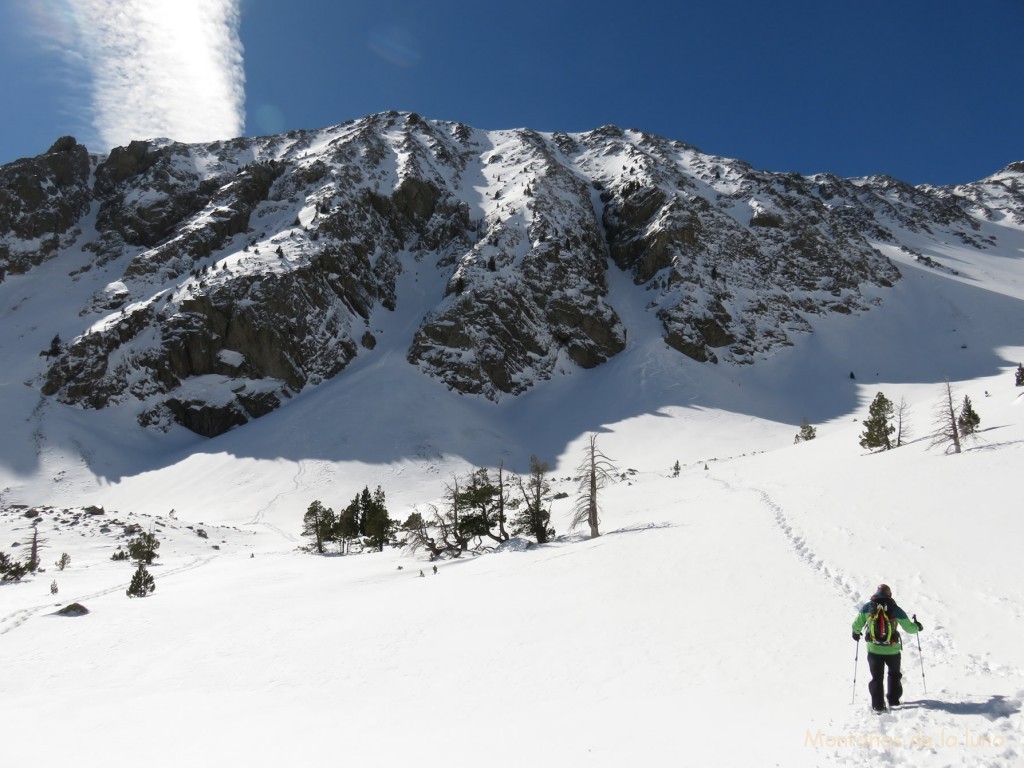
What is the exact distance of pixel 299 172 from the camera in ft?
459

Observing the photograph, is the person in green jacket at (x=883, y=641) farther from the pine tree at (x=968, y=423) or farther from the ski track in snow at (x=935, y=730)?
the pine tree at (x=968, y=423)

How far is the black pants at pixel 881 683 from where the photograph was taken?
803 cm

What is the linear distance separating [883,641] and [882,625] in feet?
0.75

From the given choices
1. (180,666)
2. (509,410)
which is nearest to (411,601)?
(180,666)

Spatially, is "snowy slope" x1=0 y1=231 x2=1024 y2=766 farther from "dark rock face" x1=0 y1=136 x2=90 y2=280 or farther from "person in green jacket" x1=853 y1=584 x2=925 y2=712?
"dark rock face" x1=0 y1=136 x2=90 y2=280

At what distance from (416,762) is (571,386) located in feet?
318

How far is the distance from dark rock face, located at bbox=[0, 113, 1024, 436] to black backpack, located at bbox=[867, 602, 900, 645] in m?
89.1

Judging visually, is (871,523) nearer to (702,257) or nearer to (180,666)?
(180,666)

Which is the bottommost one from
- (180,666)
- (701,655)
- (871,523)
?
(180,666)

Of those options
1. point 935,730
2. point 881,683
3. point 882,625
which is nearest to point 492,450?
point 882,625

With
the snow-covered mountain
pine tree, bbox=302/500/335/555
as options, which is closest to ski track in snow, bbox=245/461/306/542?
the snow-covered mountain

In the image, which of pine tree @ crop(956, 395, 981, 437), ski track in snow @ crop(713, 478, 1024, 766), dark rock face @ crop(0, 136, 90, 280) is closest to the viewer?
ski track in snow @ crop(713, 478, 1024, 766)

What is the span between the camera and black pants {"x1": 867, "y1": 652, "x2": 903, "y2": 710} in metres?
8.03

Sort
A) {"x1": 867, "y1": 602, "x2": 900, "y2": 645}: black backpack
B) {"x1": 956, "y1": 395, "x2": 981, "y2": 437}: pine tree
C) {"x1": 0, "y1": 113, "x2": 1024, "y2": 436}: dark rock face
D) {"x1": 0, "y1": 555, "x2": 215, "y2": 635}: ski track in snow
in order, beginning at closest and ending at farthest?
1. {"x1": 867, "y1": 602, "x2": 900, "y2": 645}: black backpack
2. {"x1": 0, "y1": 555, "x2": 215, "y2": 635}: ski track in snow
3. {"x1": 956, "y1": 395, "x2": 981, "y2": 437}: pine tree
4. {"x1": 0, "y1": 113, "x2": 1024, "y2": 436}: dark rock face
